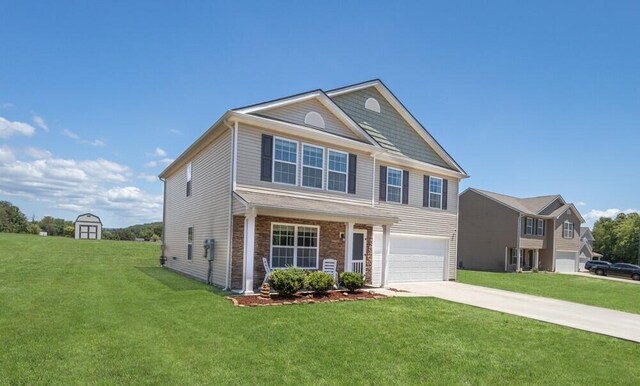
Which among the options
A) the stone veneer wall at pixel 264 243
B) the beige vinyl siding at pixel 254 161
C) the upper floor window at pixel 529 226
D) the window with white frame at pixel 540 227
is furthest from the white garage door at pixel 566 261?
the beige vinyl siding at pixel 254 161

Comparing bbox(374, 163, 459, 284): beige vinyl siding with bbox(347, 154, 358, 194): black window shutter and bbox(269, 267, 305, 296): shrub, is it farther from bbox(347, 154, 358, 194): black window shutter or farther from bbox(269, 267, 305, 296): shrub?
bbox(269, 267, 305, 296): shrub

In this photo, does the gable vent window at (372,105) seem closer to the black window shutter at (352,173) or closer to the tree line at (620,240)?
the black window shutter at (352,173)

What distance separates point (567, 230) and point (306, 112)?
34.9 m

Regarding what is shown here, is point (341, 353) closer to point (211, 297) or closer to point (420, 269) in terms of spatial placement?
point (211, 297)

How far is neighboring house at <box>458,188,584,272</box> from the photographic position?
32969 millimetres

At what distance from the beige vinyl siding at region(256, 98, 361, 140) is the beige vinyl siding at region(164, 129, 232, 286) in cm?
192

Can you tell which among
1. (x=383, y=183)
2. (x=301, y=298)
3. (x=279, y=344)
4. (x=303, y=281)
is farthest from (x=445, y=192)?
(x=279, y=344)

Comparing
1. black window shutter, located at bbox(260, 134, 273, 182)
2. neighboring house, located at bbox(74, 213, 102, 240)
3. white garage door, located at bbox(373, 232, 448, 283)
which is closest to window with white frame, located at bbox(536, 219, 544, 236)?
white garage door, located at bbox(373, 232, 448, 283)

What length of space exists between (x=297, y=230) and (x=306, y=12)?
7.55 metres

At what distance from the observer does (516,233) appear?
1283 inches

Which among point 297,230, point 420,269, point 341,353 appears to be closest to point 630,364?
point 341,353

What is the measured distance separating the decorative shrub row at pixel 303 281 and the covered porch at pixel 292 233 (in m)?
1.10

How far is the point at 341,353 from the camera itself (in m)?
6.55

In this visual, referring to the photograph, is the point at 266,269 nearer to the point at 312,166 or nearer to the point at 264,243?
the point at 264,243
